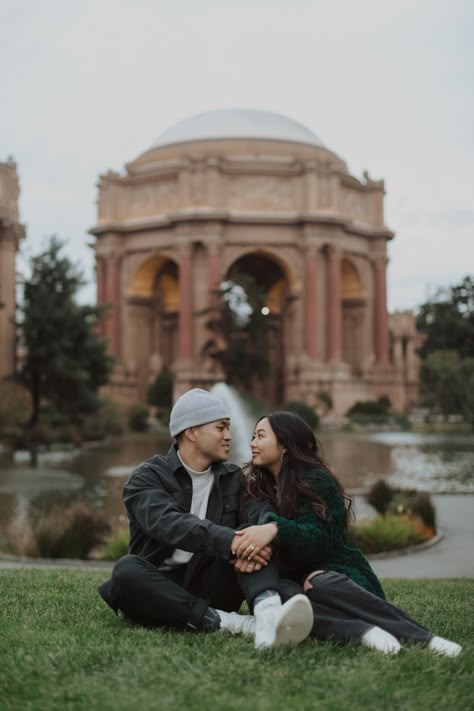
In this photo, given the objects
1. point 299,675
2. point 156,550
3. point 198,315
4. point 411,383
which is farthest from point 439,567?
point 411,383

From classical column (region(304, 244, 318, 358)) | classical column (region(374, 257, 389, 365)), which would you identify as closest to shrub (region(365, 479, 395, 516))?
classical column (region(304, 244, 318, 358))

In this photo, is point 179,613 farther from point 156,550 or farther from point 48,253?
point 48,253

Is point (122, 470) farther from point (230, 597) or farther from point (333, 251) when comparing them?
point (333, 251)

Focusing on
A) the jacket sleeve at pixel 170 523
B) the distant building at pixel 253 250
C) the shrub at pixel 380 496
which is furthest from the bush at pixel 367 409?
the jacket sleeve at pixel 170 523

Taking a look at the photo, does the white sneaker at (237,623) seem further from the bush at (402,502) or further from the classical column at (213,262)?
the classical column at (213,262)

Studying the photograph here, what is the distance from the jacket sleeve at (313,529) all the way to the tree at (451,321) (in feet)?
202

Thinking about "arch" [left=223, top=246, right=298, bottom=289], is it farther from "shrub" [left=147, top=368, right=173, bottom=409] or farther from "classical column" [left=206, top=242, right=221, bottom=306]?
"shrub" [left=147, top=368, right=173, bottom=409]

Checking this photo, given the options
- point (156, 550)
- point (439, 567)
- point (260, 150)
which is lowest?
point (439, 567)

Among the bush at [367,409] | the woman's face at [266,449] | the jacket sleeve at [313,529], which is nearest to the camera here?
the jacket sleeve at [313,529]

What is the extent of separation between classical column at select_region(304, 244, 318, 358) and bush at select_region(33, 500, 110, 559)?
4576 cm

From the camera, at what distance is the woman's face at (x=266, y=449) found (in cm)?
497

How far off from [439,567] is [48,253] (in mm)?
27187

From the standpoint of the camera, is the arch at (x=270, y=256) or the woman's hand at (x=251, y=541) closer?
the woman's hand at (x=251, y=541)

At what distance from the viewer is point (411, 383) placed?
7944 cm
